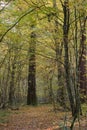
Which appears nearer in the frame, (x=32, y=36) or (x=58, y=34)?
(x=58, y=34)

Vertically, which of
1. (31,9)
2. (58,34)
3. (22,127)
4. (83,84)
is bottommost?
(22,127)

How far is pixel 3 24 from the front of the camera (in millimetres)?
9703

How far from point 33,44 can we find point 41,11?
3.58 meters

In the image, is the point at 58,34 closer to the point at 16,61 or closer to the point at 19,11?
the point at 19,11

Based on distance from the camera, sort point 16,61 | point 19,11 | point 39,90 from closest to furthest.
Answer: point 19,11 < point 16,61 < point 39,90

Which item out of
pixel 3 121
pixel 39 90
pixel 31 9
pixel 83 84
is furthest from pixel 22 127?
pixel 39 90

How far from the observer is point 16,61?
17.5m

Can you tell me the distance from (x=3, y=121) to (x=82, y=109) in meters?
2.90

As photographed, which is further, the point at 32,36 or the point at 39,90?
the point at 39,90

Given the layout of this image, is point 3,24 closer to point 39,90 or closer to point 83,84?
point 83,84

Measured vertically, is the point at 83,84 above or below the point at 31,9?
below

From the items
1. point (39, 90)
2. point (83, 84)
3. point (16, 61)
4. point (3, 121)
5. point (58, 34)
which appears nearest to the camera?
point (58, 34)

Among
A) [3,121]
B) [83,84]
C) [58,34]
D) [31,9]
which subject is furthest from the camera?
[83,84]

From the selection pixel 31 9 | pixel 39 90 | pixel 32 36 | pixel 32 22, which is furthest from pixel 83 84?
pixel 39 90
